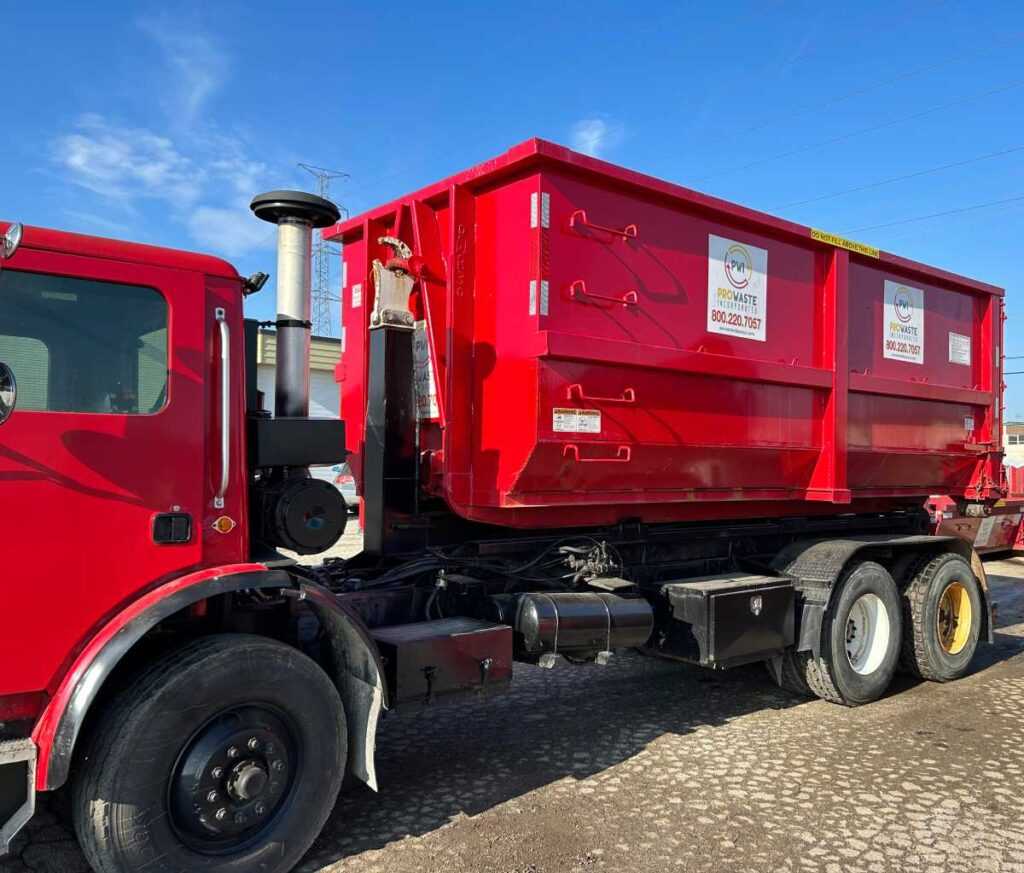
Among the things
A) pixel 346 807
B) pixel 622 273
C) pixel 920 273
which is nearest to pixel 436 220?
pixel 622 273

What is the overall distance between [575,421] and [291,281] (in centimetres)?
165

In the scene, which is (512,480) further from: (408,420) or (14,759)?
(14,759)

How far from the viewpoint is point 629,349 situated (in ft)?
16.0

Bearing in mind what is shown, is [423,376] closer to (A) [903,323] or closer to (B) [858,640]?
(B) [858,640]

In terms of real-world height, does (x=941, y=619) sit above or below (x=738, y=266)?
below

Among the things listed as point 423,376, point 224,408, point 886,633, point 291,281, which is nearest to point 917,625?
point 886,633

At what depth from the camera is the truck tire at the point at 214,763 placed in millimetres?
3072

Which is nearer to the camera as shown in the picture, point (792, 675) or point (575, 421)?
point (575, 421)

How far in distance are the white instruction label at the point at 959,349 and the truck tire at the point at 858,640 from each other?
7.10 ft

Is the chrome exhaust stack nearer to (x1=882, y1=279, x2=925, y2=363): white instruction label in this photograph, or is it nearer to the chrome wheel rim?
the chrome wheel rim

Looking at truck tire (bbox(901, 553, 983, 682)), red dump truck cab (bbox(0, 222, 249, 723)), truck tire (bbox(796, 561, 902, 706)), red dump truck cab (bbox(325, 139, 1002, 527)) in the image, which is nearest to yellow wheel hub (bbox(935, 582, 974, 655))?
truck tire (bbox(901, 553, 983, 682))

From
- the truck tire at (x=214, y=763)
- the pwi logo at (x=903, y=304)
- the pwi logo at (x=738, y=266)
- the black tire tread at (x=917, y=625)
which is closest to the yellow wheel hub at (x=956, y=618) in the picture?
the black tire tread at (x=917, y=625)

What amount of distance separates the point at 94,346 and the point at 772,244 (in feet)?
14.4

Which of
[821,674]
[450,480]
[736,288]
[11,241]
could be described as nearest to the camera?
[11,241]
